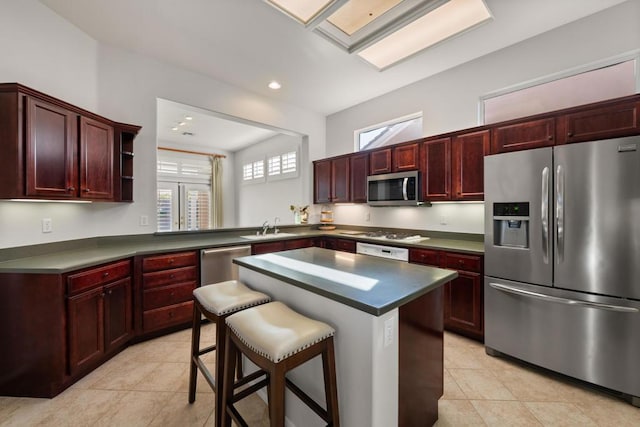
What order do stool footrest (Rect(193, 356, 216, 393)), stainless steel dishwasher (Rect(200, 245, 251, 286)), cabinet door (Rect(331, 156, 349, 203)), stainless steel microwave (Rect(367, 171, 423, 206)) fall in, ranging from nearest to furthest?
stool footrest (Rect(193, 356, 216, 393)) < stainless steel dishwasher (Rect(200, 245, 251, 286)) < stainless steel microwave (Rect(367, 171, 423, 206)) < cabinet door (Rect(331, 156, 349, 203))

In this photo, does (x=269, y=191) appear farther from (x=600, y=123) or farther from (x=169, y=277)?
(x=600, y=123)

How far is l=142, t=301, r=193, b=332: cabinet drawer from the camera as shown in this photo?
264 centimetres

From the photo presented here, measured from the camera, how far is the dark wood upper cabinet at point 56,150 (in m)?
1.88

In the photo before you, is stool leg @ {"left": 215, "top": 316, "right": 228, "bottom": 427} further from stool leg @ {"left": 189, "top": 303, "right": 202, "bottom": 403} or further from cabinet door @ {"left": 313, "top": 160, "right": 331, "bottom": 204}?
cabinet door @ {"left": 313, "top": 160, "right": 331, "bottom": 204}

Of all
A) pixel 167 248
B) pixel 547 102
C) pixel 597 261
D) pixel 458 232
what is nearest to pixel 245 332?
pixel 167 248

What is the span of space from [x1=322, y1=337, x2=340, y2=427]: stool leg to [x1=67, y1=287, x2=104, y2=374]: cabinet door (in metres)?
2.02

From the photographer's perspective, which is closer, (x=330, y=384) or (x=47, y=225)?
(x=330, y=384)

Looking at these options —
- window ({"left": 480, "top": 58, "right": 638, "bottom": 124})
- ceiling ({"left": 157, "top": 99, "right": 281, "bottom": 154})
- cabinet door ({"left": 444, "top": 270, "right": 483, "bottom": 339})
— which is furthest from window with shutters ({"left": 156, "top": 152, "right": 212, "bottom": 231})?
window ({"left": 480, "top": 58, "right": 638, "bottom": 124})

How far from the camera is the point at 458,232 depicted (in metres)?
3.26

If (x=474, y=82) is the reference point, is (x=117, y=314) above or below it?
below

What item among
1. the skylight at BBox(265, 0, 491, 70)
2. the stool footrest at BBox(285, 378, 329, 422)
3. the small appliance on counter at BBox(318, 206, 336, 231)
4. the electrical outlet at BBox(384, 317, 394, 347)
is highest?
the skylight at BBox(265, 0, 491, 70)

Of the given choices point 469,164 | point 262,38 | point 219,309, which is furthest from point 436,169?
point 219,309

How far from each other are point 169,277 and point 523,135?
377cm

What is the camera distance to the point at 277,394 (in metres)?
1.07
